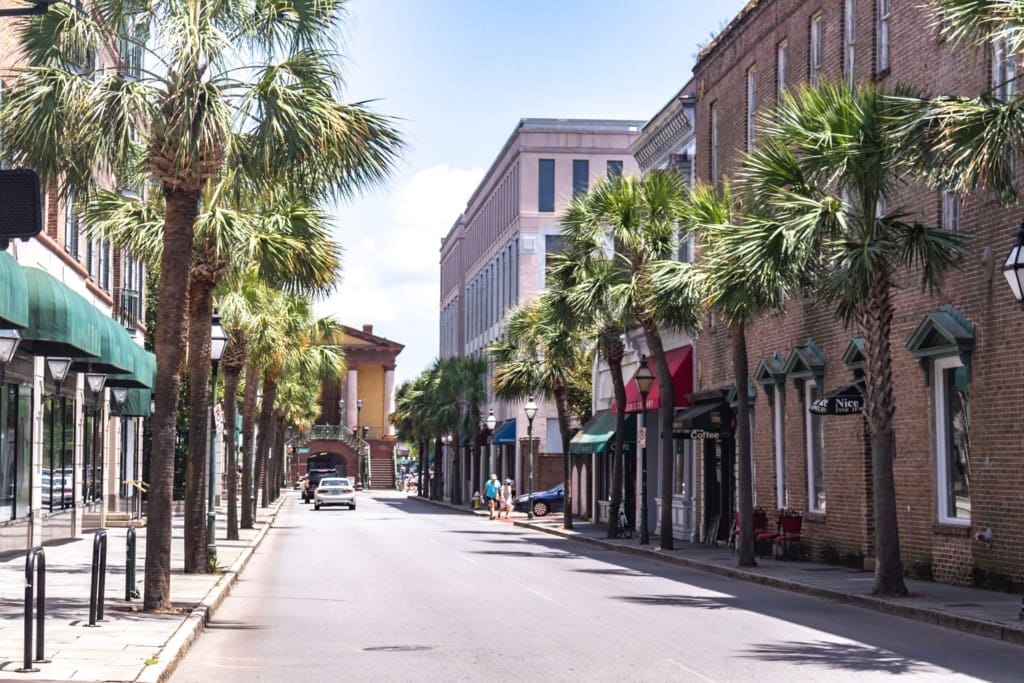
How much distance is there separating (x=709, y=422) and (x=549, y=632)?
19007mm

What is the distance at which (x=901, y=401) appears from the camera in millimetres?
25109

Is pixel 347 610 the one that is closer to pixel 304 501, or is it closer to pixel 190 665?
pixel 190 665

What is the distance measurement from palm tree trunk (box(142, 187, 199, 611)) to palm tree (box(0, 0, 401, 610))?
0.05 feet

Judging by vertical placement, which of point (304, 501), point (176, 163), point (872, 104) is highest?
point (872, 104)

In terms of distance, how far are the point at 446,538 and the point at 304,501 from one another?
4868 cm

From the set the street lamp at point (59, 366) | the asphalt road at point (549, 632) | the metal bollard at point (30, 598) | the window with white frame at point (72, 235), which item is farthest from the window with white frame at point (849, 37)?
the metal bollard at point (30, 598)

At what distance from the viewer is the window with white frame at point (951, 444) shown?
22.7 metres

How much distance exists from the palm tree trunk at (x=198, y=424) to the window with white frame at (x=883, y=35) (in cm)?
1213

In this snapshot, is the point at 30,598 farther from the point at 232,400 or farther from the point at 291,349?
the point at 291,349

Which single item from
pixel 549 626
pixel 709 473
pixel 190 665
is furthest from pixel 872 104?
pixel 709 473

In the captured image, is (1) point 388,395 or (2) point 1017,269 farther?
(1) point 388,395

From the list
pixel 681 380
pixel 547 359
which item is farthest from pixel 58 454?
pixel 547 359

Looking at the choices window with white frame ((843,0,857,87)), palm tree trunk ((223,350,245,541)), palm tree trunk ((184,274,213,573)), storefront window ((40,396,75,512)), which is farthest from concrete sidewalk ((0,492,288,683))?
window with white frame ((843,0,857,87))

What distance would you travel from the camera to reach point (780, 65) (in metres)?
32.6
